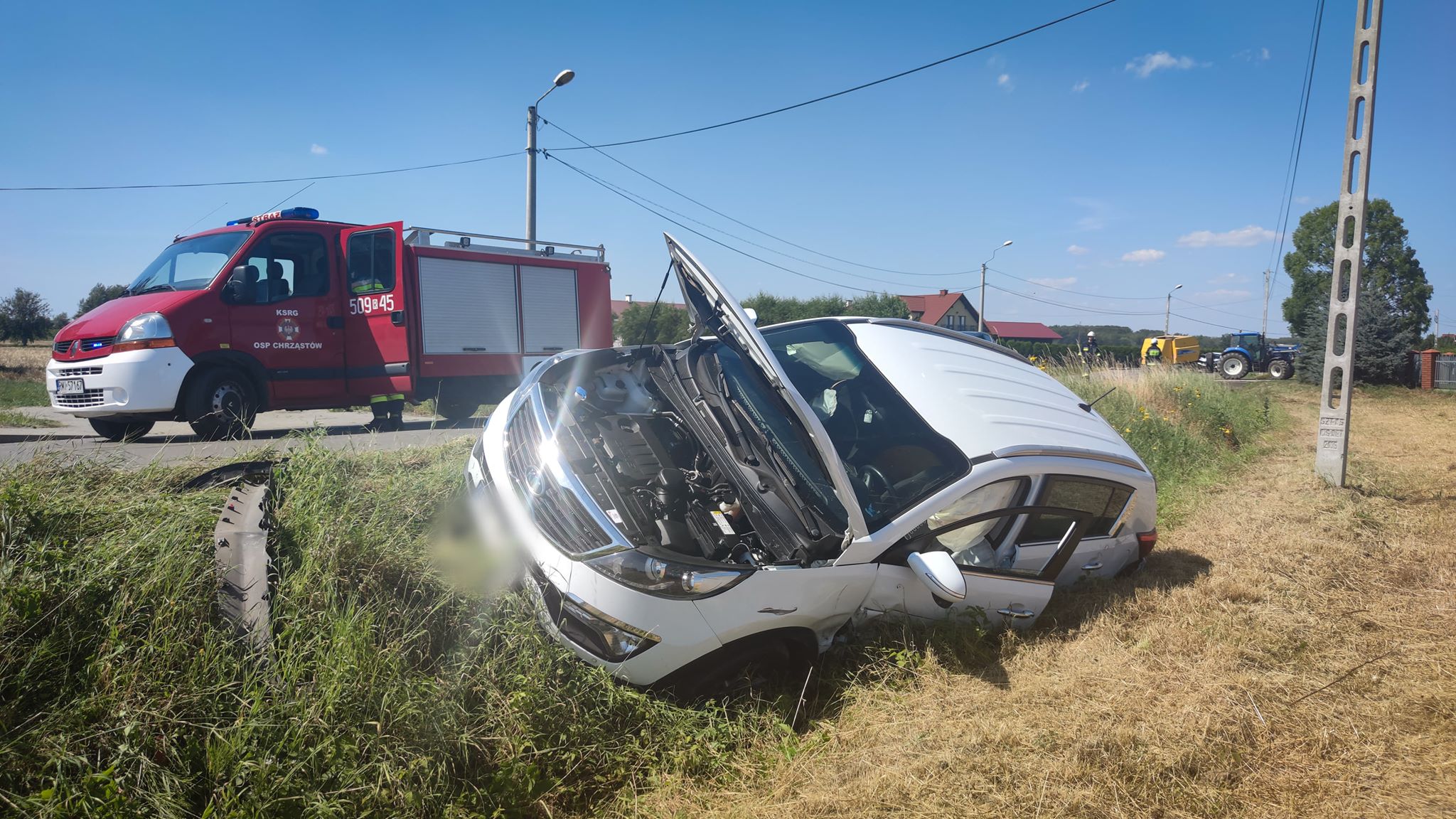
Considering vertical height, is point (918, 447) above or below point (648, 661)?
above

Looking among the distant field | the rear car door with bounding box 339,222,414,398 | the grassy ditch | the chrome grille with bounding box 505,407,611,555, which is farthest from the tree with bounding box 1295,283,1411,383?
the distant field

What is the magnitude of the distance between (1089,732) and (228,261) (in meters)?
8.99

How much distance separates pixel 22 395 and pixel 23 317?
25.4 metres

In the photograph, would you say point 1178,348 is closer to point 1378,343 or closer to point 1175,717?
point 1378,343

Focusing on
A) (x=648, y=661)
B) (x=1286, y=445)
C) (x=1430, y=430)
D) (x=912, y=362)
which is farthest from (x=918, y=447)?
(x=1430, y=430)

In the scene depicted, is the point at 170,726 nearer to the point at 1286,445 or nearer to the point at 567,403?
the point at 567,403

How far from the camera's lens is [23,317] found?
104 ft

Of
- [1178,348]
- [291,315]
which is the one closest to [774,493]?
[291,315]

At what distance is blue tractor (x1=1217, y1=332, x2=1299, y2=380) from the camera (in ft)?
97.7

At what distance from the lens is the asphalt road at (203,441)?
409 centimetres

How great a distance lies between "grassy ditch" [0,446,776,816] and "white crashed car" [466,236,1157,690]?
25 cm

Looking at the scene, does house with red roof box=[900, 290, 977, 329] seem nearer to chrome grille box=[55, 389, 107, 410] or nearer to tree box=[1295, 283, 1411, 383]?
tree box=[1295, 283, 1411, 383]

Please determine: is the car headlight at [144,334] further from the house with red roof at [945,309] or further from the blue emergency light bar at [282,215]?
the house with red roof at [945,309]

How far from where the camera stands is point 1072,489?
13.4 ft
